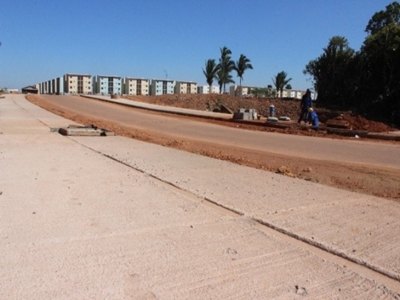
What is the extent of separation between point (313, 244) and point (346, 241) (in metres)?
0.38

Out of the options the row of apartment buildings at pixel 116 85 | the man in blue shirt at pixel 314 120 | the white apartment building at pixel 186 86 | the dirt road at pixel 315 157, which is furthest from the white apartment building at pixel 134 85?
A: the dirt road at pixel 315 157

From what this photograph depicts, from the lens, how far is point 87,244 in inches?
172

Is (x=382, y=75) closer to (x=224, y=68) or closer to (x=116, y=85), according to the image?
(x=224, y=68)

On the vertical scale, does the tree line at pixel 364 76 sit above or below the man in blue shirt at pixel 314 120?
above

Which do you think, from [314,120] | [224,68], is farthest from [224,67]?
[314,120]

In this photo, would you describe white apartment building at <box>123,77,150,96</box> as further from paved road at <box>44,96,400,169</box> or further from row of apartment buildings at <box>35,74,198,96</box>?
paved road at <box>44,96,400,169</box>

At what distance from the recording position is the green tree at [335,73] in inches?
2071

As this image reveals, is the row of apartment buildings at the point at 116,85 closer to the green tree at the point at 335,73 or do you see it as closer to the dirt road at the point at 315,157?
the green tree at the point at 335,73

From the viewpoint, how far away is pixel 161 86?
6181 inches

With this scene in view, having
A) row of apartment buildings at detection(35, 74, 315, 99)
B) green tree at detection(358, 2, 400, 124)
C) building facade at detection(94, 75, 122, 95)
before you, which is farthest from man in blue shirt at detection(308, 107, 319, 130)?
building facade at detection(94, 75, 122, 95)

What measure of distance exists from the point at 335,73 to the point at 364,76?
5627 mm

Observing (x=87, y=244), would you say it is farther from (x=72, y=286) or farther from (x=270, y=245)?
(x=270, y=245)

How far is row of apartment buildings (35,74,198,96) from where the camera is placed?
15238 cm

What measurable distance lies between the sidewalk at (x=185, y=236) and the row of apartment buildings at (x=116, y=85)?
145m
